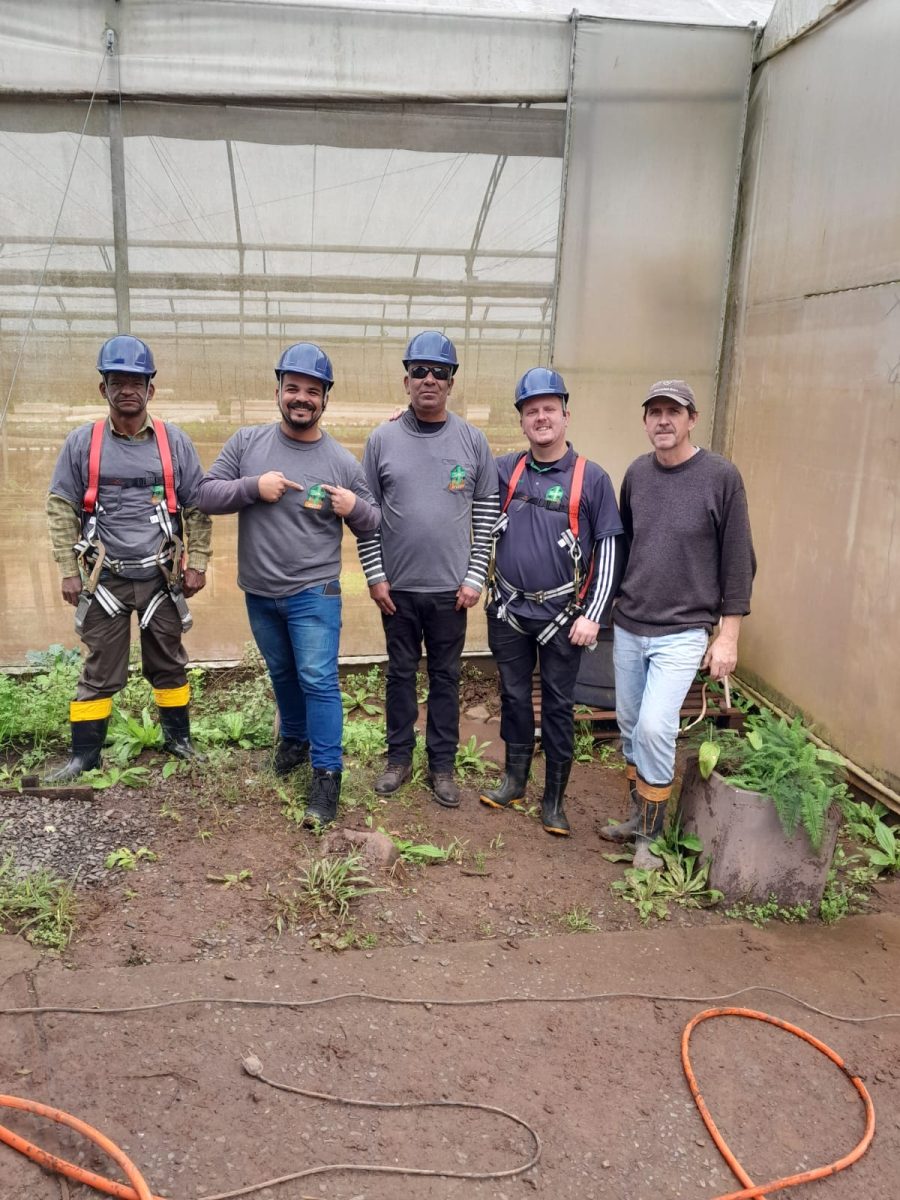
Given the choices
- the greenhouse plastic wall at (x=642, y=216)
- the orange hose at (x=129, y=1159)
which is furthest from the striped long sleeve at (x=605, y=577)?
the greenhouse plastic wall at (x=642, y=216)

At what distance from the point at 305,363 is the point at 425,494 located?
2.77 feet

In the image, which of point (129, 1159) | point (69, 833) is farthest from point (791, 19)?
point (129, 1159)

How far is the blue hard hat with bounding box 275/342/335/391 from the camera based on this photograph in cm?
412

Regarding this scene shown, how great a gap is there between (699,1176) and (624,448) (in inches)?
190

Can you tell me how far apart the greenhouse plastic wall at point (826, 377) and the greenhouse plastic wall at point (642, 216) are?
236 mm

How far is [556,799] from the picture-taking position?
468cm

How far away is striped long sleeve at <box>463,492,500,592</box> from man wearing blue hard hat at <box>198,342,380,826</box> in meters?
0.54

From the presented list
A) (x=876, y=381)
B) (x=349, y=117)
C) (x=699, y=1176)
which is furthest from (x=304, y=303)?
(x=699, y=1176)

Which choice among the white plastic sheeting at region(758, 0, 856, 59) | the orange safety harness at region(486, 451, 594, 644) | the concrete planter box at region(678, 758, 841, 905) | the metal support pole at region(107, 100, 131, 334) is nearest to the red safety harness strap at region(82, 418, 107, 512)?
the metal support pole at region(107, 100, 131, 334)

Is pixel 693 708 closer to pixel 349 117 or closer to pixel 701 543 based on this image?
pixel 701 543

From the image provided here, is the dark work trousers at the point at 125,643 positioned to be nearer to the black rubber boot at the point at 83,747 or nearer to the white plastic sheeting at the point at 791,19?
the black rubber boot at the point at 83,747

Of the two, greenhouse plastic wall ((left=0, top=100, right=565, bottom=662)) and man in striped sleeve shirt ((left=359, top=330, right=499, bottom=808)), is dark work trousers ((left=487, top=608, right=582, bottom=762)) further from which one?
greenhouse plastic wall ((left=0, top=100, right=565, bottom=662))

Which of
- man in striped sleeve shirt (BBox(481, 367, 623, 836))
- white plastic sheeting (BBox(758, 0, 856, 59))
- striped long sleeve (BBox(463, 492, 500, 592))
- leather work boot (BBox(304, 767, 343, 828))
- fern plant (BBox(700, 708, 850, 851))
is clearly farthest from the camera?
white plastic sheeting (BBox(758, 0, 856, 59))

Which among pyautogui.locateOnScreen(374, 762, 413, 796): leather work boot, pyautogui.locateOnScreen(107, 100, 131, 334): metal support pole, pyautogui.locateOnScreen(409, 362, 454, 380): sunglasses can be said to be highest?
pyautogui.locateOnScreen(107, 100, 131, 334): metal support pole
